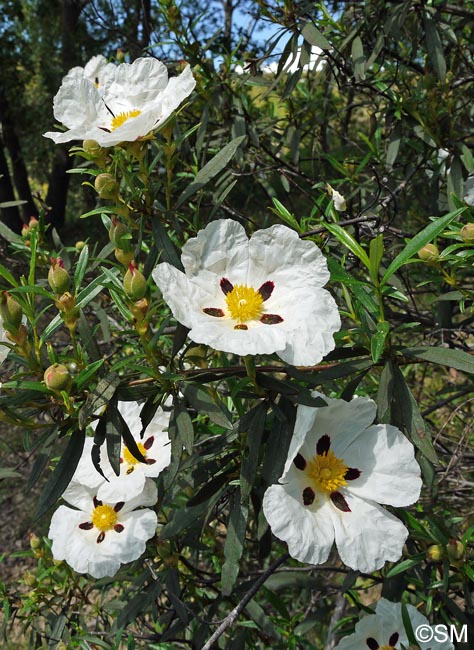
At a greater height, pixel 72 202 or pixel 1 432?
pixel 72 202

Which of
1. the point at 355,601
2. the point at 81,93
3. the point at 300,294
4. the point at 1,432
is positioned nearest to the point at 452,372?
the point at 355,601

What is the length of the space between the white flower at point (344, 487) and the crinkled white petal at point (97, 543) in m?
0.51

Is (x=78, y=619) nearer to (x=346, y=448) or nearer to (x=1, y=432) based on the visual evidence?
(x=346, y=448)

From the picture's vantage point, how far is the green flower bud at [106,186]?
4.21 ft

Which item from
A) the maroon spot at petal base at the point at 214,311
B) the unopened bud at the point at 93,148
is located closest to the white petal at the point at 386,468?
the maroon spot at petal base at the point at 214,311

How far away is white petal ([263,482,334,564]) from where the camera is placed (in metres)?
1.11

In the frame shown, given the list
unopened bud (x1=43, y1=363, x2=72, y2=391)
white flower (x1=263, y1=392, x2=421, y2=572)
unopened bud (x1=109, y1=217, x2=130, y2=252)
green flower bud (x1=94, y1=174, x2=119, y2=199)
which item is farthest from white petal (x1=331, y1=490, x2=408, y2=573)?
green flower bud (x1=94, y1=174, x2=119, y2=199)

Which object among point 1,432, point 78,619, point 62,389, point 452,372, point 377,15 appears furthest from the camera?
point 1,432

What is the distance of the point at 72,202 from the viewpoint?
8.89 metres

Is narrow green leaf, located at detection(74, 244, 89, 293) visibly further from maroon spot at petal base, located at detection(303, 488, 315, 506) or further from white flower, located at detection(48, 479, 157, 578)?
maroon spot at petal base, located at detection(303, 488, 315, 506)

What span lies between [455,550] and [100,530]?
3.01 ft

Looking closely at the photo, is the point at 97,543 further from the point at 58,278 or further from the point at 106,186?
the point at 106,186

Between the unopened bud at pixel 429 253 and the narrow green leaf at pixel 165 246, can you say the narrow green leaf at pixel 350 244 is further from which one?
the narrow green leaf at pixel 165 246

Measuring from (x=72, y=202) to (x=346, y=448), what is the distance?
27.4 ft
